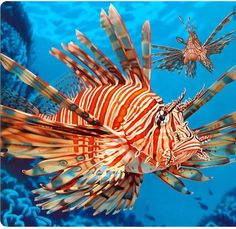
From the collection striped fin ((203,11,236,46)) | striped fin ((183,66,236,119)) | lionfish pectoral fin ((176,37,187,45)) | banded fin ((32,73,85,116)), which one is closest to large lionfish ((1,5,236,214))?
striped fin ((183,66,236,119))

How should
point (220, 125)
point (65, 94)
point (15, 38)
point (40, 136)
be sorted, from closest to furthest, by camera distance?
point (40, 136) → point (220, 125) → point (65, 94) → point (15, 38)

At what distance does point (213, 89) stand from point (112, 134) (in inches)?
21.3

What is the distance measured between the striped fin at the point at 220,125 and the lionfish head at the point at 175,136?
0.27 m

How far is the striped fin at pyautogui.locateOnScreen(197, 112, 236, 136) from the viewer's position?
194 cm

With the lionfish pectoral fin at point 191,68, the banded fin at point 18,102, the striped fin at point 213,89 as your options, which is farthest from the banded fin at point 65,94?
the lionfish pectoral fin at point 191,68

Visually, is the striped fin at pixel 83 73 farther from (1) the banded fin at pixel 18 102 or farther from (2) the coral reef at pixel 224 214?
(2) the coral reef at pixel 224 214

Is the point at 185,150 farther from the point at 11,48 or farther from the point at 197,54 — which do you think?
the point at 11,48

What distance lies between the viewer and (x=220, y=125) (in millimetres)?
2000

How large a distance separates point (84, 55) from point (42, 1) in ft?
3.73

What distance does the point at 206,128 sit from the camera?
2059mm

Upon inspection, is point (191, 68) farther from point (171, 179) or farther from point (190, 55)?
point (171, 179)

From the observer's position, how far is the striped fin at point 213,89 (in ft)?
5.84

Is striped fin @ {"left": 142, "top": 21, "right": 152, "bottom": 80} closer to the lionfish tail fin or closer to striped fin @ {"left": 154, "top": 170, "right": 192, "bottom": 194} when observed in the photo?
the lionfish tail fin

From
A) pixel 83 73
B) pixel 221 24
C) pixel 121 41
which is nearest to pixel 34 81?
pixel 121 41
